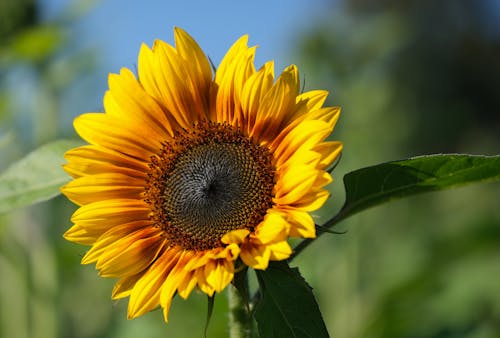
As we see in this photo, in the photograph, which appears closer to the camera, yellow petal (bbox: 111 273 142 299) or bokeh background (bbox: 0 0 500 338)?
yellow petal (bbox: 111 273 142 299)

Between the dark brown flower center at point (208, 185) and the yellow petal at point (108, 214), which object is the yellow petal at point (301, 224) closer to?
the dark brown flower center at point (208, 185)

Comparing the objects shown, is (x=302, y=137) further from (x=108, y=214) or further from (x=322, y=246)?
(x=322, y=246)

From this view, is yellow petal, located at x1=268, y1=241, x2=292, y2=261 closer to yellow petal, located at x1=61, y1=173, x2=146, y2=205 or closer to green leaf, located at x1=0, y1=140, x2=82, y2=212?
yellow petal, located at x1=61, y1=173, x2=146, y2=205

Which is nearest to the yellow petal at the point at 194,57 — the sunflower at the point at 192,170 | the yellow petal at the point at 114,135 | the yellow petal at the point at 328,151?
the sunflower at the point at 192,170

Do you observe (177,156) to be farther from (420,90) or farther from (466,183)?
(420,90)

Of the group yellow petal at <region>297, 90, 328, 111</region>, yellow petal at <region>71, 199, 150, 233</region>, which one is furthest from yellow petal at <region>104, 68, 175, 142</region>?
yellow petal at <region>297, 90, 328, 111</region>
